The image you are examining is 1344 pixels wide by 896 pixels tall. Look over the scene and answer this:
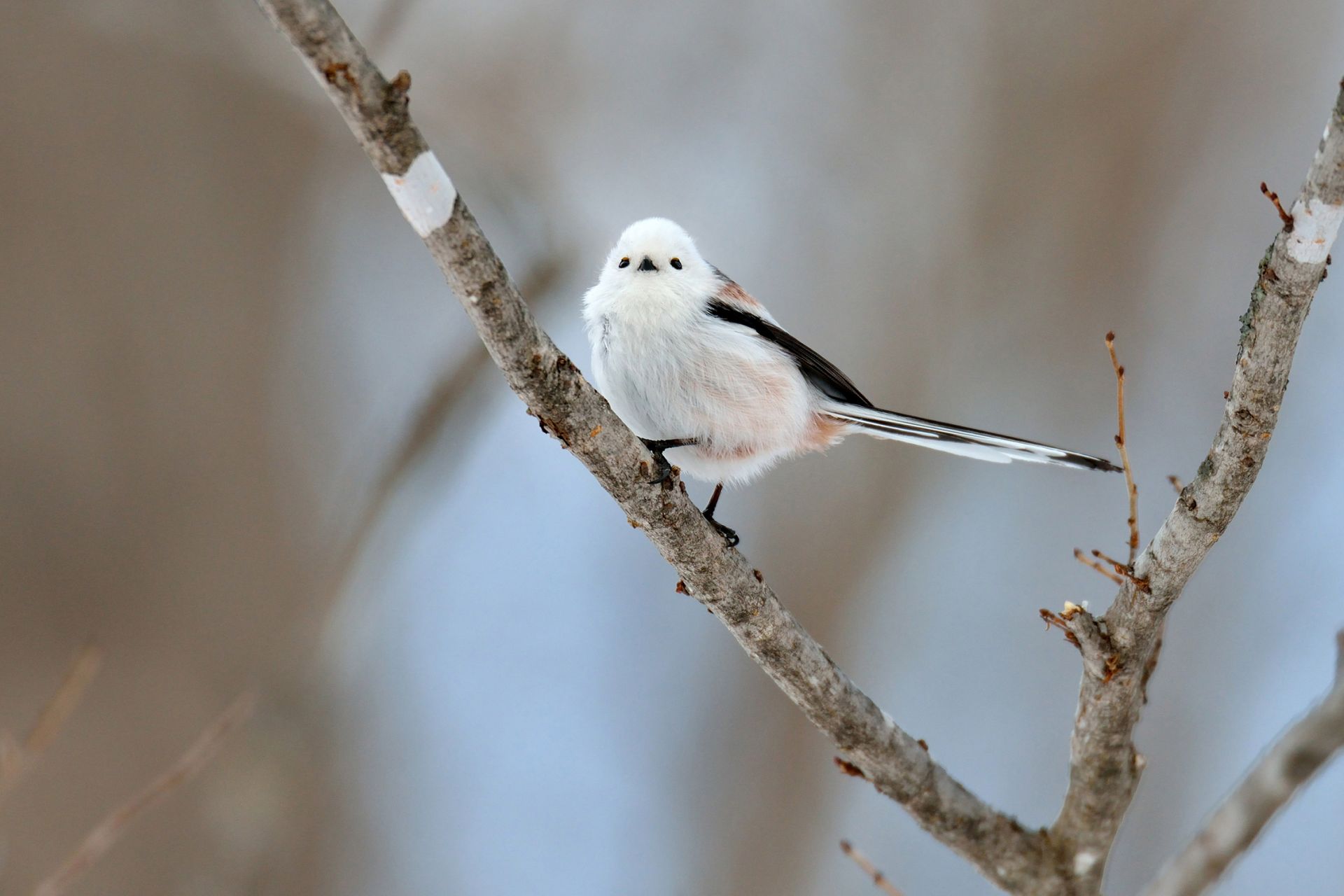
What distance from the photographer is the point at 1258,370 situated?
1188mm

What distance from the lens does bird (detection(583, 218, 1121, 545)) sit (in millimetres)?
1894

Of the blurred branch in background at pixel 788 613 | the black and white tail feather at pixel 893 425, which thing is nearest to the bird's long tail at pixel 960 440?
the black and white tail feather at pixel 893 425

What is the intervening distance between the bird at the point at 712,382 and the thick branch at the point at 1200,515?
385mm

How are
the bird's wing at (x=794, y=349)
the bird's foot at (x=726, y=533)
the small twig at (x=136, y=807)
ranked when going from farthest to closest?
the bird's wing at (x=794, y=349) → the bird's foot at (x=726, y=533) → the small twig at (x=136, y=807)

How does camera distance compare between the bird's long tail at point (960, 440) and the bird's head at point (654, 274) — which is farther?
the bird's head at point (654, 274)

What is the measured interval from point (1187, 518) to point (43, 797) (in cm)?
285

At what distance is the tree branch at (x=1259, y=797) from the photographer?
3.75 ft

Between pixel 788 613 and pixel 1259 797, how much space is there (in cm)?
73

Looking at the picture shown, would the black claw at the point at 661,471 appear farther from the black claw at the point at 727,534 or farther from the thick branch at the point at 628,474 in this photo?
the black claw at the point at 727,534

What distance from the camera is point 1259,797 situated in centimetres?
119

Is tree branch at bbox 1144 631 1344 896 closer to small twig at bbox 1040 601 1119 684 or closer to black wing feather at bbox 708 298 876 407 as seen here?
small twig at bbox 1040 601 1119 684

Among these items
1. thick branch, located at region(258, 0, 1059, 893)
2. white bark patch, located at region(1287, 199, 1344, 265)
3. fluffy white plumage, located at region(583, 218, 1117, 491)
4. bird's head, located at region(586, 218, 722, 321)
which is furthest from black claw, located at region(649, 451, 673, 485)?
white bark patch, located at region(1287, 199, 1344, 265)

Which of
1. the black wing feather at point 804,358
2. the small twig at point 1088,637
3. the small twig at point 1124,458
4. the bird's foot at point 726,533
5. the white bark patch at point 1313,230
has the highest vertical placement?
the black wing feather at point 804,358

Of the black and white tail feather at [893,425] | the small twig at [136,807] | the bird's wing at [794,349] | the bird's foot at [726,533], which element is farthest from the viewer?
the bird's wing at [794,349]
